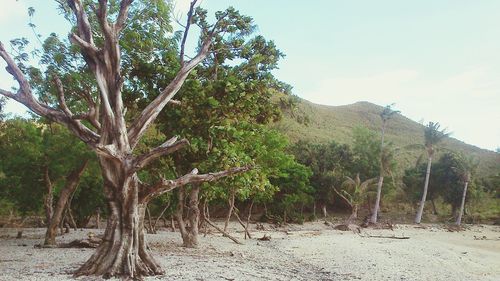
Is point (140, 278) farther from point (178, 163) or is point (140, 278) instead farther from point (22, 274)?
point (178, 163)

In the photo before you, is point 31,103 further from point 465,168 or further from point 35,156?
point 465,168

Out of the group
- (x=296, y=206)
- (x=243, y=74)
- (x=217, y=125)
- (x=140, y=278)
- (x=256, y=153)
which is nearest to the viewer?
(x=140, y=278)

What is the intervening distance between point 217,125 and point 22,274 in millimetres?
8898

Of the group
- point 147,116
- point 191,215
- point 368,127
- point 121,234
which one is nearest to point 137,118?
point 147,116

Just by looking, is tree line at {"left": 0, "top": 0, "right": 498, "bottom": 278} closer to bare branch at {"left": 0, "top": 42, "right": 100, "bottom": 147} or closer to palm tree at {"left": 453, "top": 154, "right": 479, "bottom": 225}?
bare branch at {"left": 0, "top": 42, "right": 100, "bottom": 147}

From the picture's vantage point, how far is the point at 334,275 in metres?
15.3

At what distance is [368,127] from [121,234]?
382ft

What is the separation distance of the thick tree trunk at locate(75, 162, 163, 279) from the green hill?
67.9 metres

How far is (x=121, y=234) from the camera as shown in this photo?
36.5 feet

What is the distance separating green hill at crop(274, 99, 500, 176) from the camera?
93125 millimetres

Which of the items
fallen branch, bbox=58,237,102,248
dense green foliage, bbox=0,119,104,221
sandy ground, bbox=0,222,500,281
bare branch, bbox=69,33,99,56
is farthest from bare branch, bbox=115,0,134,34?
fallen branch, bbox=58,237,102,248

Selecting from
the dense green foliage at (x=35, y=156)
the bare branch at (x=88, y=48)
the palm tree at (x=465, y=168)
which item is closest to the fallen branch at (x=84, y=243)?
the dense green foliage at (x=35, y=156)

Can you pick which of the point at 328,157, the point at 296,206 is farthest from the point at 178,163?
the point at 328,157

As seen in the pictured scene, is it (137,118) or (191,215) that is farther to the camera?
(191,215)
